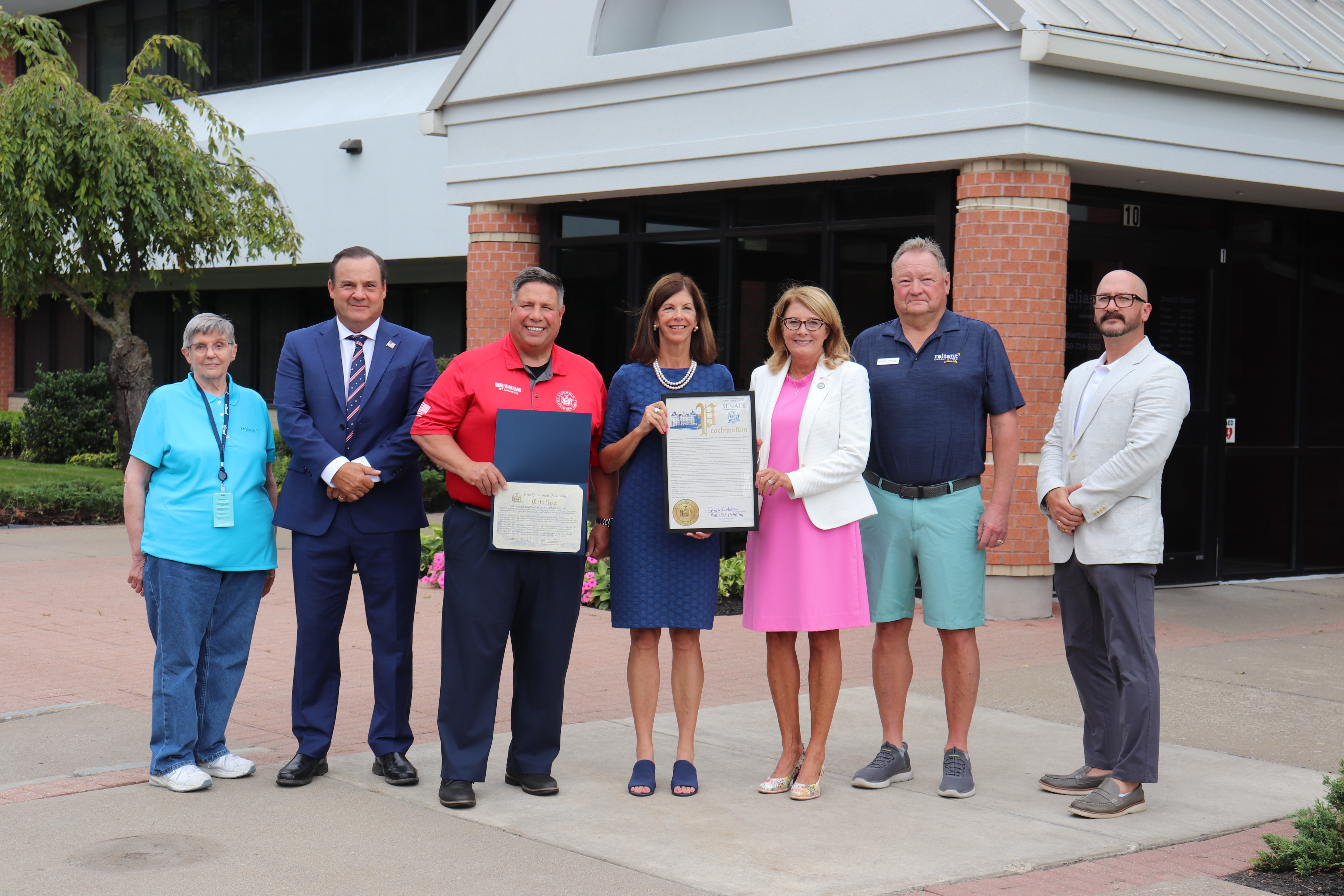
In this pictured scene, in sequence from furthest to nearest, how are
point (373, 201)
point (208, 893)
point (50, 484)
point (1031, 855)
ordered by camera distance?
point (373, 201) < point (50, 484) < point (1031, 855) < point (208, 893)

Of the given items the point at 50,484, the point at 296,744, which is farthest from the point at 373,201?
the point at 296,744

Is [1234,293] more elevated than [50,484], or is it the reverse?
[1234,293]

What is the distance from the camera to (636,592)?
18.1 feet

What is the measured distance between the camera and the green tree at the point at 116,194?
15656mm

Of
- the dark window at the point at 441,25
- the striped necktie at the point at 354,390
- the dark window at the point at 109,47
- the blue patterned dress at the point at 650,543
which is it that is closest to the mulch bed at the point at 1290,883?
the blue patterned dress at the point at 650,543

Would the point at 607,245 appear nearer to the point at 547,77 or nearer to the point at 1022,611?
the point at 547,77

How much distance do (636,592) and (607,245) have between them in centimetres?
730

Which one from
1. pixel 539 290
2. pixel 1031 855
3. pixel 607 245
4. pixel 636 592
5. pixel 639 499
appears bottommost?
→ pixel 1031 855

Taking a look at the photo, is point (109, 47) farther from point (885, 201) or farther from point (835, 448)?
point (835, 448)

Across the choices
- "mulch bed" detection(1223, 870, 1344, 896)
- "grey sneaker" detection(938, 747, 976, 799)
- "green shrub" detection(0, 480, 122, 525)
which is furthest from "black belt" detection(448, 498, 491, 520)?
"green shrub" detection(0, 480, 122, 525)

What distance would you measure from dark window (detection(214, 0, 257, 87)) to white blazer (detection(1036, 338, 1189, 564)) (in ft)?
59.8

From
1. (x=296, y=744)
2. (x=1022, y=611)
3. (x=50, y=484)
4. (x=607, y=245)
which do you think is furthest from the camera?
(x=50, y=484)

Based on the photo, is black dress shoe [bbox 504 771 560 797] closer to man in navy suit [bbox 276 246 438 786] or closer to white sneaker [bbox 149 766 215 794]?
man in navy suit [bbox 276 246 438 786]

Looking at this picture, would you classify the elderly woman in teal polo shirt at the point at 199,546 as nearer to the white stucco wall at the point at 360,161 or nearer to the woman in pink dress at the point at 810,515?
the woman in pink dress at the point at 810,515
